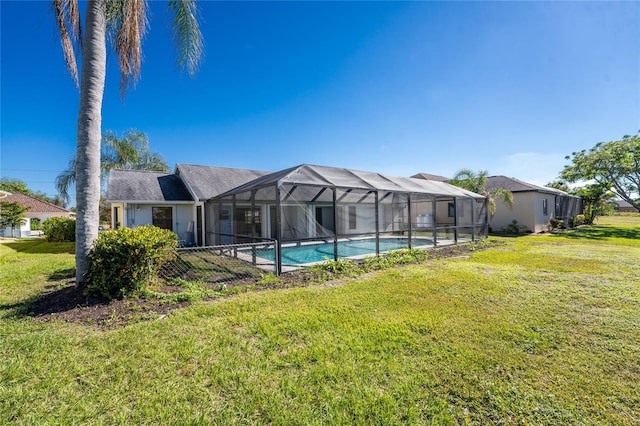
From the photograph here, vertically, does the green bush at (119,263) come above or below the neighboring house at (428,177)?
below

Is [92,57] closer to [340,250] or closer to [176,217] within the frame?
[340,250]

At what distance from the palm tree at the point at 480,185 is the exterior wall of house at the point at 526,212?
2.13ft

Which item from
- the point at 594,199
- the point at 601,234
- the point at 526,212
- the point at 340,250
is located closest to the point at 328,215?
the point at 340,250

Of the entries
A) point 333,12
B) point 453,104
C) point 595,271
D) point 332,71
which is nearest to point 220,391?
point 595,271

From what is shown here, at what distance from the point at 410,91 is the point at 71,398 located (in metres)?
13.5

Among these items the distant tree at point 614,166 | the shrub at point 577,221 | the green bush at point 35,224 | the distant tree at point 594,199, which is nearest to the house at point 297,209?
the shrub at point 577,221

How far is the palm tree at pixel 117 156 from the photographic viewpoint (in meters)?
22.9

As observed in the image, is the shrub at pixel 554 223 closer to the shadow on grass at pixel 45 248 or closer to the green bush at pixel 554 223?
the green bush at pixel 554 223

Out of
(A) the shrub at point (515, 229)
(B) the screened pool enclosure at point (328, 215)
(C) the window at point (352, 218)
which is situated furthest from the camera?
Answer: (A) the shrub at point (515, 229)

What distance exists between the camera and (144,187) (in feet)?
45.0

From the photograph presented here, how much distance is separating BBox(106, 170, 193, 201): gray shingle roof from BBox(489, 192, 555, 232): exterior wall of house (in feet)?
67.2

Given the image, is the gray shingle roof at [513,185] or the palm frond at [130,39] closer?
the palm frond at [130,39]

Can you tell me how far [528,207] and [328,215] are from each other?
13753mm

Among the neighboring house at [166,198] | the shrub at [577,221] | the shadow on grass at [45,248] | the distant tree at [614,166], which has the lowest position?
the shadow on grass at [45,248]
